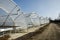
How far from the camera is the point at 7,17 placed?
2408cm

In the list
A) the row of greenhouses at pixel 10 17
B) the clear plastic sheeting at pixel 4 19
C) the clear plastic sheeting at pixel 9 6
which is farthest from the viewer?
the clear plastic sheeting at pixel 4 19

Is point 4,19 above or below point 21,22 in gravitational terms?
above

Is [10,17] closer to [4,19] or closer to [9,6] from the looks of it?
[4,19]

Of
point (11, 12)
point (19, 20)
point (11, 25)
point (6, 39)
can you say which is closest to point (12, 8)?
point (11, 12)

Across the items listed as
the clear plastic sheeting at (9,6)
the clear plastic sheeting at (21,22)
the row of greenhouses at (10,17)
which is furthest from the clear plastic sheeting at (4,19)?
the clear plastic sheeting at (21,22)

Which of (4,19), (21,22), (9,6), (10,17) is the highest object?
(9,6)

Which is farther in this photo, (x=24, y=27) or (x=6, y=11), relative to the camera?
(x=24, y=27)

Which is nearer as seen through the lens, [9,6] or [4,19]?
[9,6]

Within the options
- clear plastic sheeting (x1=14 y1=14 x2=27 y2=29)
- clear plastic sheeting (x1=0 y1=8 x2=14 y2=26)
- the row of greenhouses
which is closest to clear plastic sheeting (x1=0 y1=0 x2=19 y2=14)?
the row of greenhouses

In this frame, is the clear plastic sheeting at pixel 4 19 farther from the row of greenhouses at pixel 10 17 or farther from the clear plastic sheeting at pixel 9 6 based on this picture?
the clear plastic sheeting at pixel 9 6

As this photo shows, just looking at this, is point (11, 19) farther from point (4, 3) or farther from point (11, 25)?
point (4, 3)

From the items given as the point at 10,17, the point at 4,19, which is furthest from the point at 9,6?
the point at 10,17

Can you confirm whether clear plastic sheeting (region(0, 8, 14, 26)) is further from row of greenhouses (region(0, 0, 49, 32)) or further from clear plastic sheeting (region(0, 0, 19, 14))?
clear plastic sheeting (region(0, 0, 19, 14))

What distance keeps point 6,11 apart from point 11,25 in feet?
12.4
